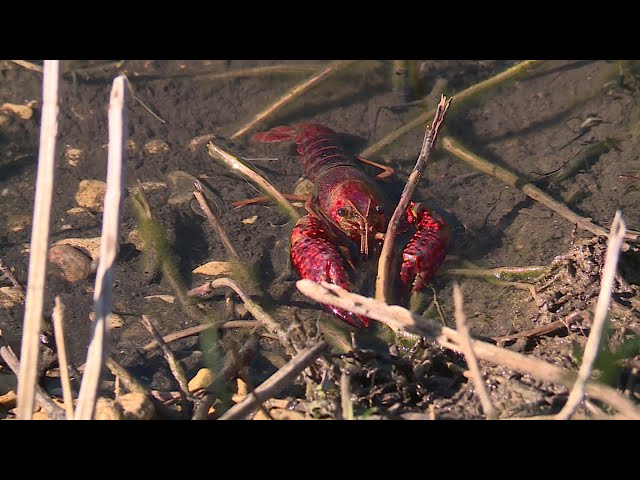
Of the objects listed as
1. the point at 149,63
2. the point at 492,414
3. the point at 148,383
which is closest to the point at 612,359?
the point at 492,414

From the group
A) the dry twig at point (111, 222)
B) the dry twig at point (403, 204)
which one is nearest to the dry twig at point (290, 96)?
the dry twig at point (403, 204)

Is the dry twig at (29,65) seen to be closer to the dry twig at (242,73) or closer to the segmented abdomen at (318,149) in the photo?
the dry twig at (242,73)

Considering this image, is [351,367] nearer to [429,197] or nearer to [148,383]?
[148,383]

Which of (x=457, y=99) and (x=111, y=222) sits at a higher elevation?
(x=457, y=99)

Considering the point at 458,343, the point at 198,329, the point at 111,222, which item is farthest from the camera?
the point at 198,329

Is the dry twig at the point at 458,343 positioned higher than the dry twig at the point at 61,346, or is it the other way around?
the dry twig at the point at 61,346

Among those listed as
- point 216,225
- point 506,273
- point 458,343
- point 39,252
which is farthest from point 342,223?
point 39,252

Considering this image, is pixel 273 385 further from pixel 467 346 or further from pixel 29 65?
pixel 29 65
